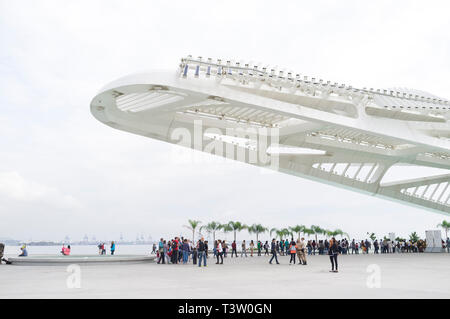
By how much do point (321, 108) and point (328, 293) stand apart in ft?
46.0

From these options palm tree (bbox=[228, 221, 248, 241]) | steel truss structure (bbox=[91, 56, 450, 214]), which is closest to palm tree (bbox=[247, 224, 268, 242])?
palm tree (bbox=[228, 221, 248, 241])

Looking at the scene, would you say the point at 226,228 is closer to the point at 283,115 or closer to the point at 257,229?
the point at 257,229

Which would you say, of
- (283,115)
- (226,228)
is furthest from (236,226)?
(283,115)

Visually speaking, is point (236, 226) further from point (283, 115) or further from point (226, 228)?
point (283, 115)

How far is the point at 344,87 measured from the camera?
20062 mm

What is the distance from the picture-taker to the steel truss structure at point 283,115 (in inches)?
684

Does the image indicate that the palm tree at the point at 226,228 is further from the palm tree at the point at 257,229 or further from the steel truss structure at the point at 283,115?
the steel truss structure at the point at 283,115

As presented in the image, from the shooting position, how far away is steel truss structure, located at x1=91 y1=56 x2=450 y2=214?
57.0 ft

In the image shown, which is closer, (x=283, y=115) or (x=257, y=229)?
(x=283, y=115)

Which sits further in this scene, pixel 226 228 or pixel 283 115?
pixel 226 228

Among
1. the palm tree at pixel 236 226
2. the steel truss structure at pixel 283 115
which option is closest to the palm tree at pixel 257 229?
the palm tree at pixel 236 226

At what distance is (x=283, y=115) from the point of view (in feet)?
61.3

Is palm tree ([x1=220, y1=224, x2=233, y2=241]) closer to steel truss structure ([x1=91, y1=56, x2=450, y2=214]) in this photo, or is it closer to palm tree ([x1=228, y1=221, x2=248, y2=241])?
palm tree ([x1=228, y1=221, x2=248, y2=241])

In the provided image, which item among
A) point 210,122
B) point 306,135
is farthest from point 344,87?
point 210,122
